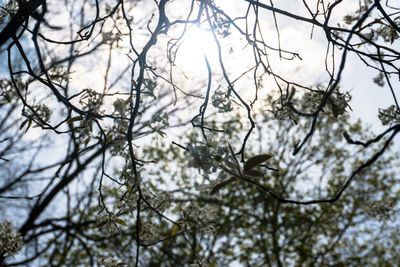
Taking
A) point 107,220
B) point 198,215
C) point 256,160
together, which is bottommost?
point 256,160

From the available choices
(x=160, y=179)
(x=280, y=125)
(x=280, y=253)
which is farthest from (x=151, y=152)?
(x=280, y=253)

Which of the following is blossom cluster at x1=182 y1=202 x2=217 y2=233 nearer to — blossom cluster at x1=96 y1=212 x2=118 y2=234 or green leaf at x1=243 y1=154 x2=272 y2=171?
blossom cluster at x1=96 y1=212 x2=118 y2=234

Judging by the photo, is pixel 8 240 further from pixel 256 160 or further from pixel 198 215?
pixel 256 160

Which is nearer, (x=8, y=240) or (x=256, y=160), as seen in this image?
(x=256, y=160)

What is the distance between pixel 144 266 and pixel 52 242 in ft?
6.26

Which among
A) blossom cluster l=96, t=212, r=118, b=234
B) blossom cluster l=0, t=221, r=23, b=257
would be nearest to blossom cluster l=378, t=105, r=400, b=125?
blossom cluster l=96, t=212, r=118, b=234

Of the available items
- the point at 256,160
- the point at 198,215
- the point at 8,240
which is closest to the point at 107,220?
the point at 198,215

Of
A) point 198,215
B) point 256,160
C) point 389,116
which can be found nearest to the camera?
point 256,160

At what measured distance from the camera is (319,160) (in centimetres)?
1059

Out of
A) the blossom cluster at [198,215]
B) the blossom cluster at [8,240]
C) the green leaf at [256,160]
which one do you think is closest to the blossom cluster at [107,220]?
the blossom cluster at [198,215]

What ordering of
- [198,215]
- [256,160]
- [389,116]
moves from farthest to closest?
[198,215]
[389,116]
[256,160]

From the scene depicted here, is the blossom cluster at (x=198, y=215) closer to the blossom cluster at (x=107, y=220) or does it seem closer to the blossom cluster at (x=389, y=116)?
the blossom cluster at (x=107, y=220)

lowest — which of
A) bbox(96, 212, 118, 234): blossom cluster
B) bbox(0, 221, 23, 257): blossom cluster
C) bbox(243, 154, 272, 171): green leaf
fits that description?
bbox(243, 154, 272, 171): green leaf

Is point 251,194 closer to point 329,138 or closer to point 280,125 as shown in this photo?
point 280,125
